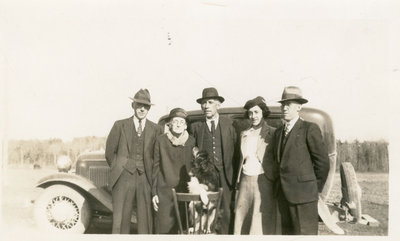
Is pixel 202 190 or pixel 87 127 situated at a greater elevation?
pixel 87 127

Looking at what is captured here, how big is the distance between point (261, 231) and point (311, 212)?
0.46 meters

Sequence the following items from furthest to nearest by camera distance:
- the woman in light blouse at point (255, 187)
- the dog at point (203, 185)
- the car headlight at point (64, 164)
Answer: the car headlight at point (64, 164), the woman in light blouse at point (255, 187), the dog at point (203, 185)

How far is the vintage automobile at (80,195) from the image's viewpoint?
16.7 ft

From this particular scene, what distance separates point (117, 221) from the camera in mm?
5074

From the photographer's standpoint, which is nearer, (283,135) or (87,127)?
(283,135)

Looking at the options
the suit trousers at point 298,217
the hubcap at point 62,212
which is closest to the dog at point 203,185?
the suit trousers at point 298,217

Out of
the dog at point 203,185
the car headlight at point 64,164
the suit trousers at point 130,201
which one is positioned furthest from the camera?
the car headlight at point 64,164

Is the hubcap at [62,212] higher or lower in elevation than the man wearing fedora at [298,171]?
lower

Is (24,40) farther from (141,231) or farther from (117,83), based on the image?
(141,231)

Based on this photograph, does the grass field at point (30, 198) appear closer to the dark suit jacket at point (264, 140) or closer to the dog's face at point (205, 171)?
the dark suit jacket at point (264, 140)

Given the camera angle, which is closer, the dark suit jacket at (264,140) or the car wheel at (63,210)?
the dark suit jacket at (264,140)

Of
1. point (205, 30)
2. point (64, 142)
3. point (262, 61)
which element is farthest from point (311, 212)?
point (64, 142)

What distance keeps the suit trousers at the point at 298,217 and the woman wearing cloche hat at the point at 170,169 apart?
0.85m

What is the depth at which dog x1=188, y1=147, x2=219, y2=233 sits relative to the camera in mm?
4828
